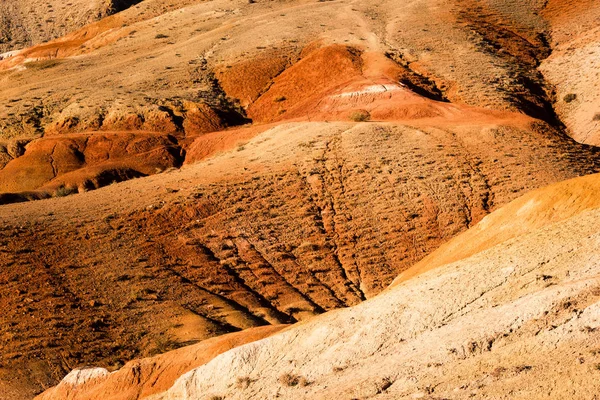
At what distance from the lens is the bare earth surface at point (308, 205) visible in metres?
12.4

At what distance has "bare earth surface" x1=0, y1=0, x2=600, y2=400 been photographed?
40.5ft

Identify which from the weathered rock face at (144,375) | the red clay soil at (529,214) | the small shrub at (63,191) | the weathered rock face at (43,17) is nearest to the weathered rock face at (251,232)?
the weathered rock face at (144,375)

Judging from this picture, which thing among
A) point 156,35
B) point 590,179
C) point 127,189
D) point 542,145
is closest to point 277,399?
point 590,179

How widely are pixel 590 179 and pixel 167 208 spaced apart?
666 inches

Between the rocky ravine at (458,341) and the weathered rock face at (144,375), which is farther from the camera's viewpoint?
the weathered rock face at (144,375)

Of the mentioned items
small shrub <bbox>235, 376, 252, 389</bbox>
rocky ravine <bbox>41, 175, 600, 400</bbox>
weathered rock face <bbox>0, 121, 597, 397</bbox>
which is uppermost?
rocky ravine <bbox>41, 175, 600, 400</bbox>

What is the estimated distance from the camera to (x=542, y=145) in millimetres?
35969

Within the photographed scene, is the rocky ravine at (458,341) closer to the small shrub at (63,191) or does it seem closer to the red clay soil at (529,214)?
the red clay soil at (529,214)

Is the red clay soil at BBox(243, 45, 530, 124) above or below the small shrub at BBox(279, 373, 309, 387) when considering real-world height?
below

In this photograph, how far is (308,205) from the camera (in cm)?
3144

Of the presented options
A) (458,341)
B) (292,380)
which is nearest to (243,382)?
(292,380)

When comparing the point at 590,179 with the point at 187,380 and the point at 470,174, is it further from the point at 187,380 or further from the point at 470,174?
the point at 470,174

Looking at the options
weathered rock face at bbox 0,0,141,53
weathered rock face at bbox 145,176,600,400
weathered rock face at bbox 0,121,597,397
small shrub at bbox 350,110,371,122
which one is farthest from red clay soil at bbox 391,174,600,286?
weathered rock face at bbox 0,0,141,53

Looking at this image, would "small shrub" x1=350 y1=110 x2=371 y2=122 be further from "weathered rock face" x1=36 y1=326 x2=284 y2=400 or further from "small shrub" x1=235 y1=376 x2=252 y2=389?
"small shrub" x1=235 y1=376 x2=252 y2=389
